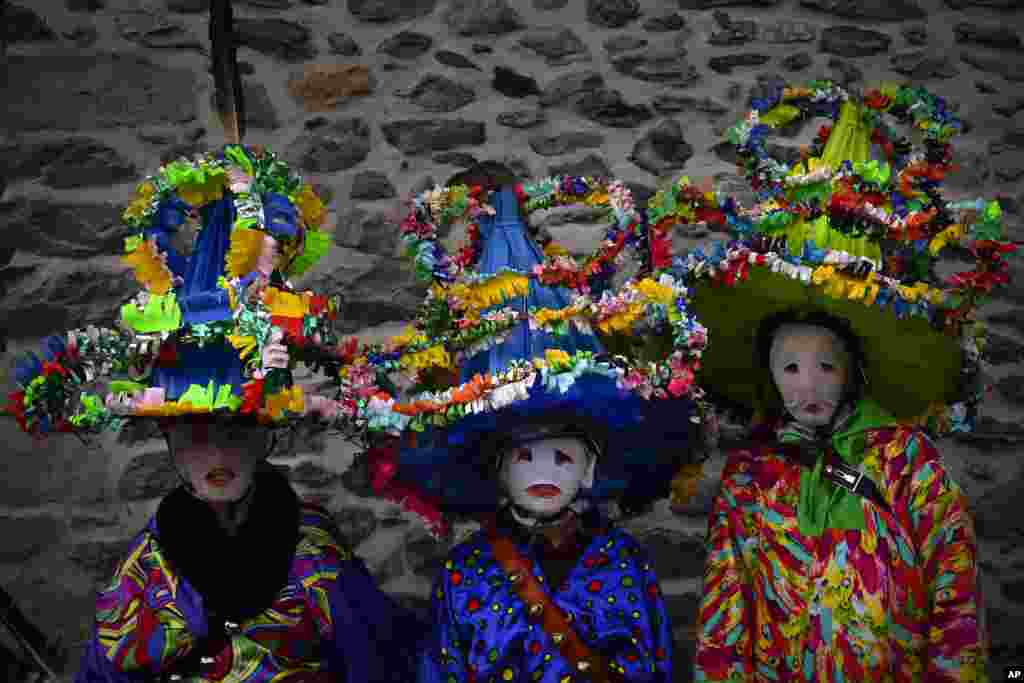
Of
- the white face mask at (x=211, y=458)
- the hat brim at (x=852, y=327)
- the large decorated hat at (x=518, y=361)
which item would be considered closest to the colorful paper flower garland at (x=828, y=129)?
the hat brim at (x=852, y=327)

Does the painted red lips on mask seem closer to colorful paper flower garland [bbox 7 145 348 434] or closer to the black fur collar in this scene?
colorful paper flower garland [bbox 7 145 348 434]

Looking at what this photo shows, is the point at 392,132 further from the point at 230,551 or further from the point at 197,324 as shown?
the point at 230,551

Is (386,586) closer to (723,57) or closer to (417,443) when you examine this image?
(417,443)

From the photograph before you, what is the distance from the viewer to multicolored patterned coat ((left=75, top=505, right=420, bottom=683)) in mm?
2859

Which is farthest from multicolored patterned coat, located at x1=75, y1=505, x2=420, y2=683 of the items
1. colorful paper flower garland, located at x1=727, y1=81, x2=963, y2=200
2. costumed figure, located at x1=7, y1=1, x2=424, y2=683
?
colorful paper flower garland, located at x1=727, y1=81, x2=963, y2=200

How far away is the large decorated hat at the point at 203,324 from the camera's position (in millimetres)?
2611

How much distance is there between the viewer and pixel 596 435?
3.06 metres

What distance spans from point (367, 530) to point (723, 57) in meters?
2.30

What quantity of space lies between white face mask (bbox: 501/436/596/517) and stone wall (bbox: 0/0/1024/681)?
3.64ft

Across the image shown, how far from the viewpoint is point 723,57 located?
4156 mm

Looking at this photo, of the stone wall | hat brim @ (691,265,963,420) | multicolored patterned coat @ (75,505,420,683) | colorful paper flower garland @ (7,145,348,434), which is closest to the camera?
colorful paper flower garland @ (7,145,348,434)

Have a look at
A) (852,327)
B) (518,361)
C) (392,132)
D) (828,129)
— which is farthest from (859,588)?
(392,132)

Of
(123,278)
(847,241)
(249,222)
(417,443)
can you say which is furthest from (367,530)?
(847,241)

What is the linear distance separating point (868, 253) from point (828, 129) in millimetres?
516
